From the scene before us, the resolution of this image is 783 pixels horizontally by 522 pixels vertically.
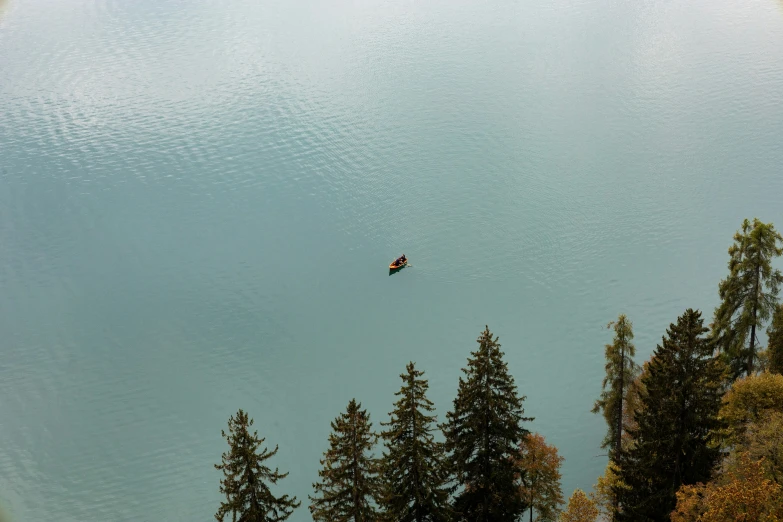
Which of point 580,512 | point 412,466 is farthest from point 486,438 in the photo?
point 580,512

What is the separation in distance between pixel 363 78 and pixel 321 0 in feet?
69.8

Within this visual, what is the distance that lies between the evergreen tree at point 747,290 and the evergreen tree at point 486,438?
41.2ft

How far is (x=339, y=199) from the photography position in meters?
67.2

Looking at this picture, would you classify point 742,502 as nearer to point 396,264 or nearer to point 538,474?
point 538,474

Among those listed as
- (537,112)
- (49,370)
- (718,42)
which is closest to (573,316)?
(537,112)

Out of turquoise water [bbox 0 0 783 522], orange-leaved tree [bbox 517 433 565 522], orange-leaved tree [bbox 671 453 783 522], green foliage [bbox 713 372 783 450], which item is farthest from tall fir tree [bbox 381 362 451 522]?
turquoise water [bbox 0 0 783 522]

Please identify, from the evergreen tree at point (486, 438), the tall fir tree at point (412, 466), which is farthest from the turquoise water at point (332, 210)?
the tall fir tree at point (412, 466)

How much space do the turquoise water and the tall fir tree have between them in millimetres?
16140

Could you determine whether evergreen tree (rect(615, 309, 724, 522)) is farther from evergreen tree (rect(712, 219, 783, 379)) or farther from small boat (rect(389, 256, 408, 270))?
small boat (rect(389, 256, 408, 270))

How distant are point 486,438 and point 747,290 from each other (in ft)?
47.9

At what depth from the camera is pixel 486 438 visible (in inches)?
1277

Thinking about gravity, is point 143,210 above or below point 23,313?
above

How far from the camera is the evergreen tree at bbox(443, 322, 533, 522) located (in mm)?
31750

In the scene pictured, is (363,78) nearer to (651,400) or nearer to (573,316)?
(573,316)
